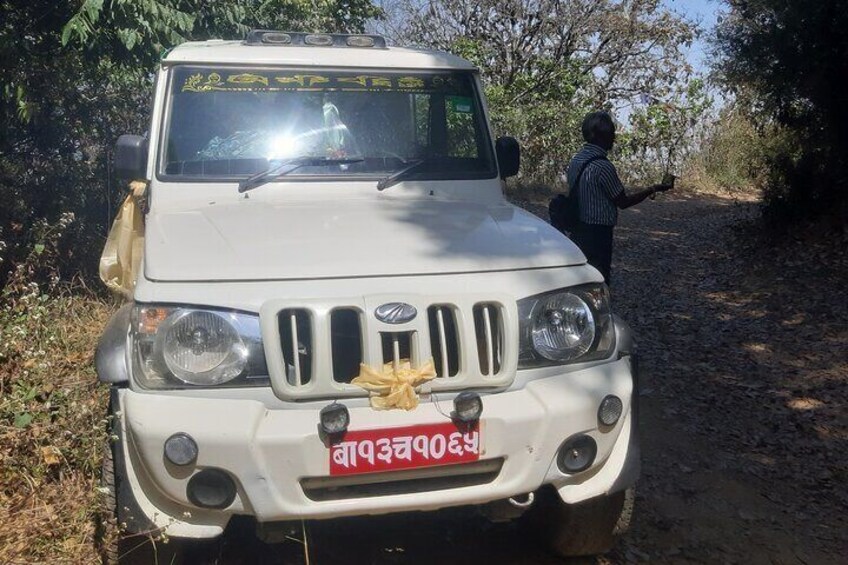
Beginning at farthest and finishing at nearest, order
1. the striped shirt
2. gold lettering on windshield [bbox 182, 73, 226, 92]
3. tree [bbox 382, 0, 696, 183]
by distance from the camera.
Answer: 1. tree [bbox 382, 0, 696, 183]
2. the striped shirt
3. gold lettering on windshield [bbox 182, 73, 226, 92]

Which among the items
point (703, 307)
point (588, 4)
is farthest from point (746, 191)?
point (703, 307)

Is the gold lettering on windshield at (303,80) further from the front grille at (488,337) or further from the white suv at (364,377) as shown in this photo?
the front grille at (488,337)

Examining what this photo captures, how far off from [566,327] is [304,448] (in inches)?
40.3

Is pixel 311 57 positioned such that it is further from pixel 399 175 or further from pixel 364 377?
pixel 364 377

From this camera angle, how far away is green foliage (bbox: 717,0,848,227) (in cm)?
874

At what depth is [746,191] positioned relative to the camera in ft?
52.4

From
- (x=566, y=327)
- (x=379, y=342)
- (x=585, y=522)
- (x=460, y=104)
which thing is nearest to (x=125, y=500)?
(x=379, y=342)

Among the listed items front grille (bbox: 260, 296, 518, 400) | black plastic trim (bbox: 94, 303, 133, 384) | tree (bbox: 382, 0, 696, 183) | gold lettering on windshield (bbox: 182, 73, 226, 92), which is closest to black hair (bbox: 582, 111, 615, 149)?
gold lettering on windshield (bbox: 182, 73, 226, 92)

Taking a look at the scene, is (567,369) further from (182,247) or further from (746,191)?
(746,191)

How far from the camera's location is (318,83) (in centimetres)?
447

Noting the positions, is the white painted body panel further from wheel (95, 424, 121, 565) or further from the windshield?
wheel (95, 424, 121, 565)

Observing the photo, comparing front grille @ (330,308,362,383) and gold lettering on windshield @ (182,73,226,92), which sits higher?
gold lettering on windshield @ (182,73,226,92)

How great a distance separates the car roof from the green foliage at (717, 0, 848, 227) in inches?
216

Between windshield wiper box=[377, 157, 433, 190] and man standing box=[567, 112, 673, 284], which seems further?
man standing box=[567, 112, 673, 284]
